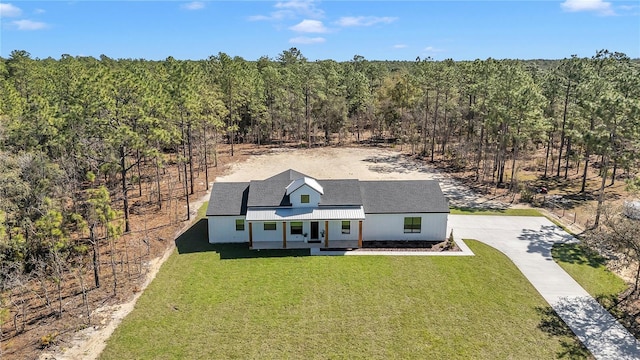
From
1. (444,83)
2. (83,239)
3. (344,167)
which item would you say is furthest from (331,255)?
A: (444,83)

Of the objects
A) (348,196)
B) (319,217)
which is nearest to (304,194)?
(319,217)

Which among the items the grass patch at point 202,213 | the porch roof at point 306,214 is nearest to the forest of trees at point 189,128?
the grass patch at point 202,213

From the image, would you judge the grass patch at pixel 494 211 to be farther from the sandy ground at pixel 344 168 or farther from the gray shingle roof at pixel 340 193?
the gray shingle roof at pixel 340 193

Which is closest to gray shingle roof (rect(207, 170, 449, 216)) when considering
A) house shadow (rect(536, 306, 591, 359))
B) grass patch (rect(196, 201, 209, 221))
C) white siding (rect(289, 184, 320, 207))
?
white siding (rect(289, 184, 320, 207))

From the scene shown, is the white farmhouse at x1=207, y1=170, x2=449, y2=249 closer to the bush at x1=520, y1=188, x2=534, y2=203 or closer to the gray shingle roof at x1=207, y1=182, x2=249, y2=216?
the gray shingle roof at x1=207, y1=182, x2=249, y2=216

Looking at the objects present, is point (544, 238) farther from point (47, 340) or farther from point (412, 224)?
point (47, 340)

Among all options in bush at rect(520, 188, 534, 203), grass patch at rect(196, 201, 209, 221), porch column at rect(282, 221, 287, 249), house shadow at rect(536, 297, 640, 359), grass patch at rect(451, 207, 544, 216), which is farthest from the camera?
bush at rect(520, 188, 534, 203)

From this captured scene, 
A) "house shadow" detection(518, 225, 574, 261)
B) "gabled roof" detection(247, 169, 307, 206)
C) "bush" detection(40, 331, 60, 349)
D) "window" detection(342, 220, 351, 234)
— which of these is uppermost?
"gabled roof" detection(247, 169, 307, 206)
